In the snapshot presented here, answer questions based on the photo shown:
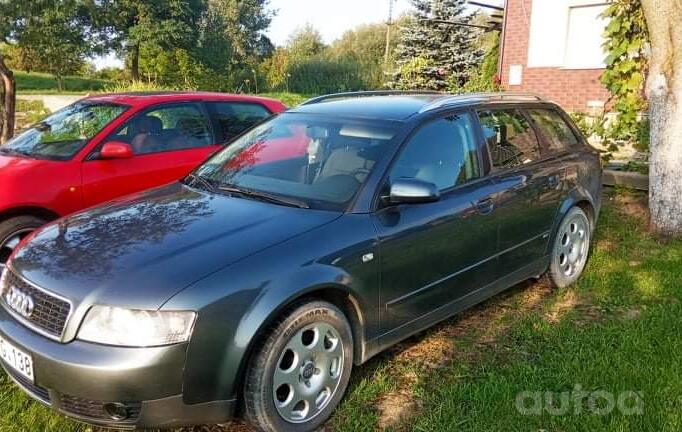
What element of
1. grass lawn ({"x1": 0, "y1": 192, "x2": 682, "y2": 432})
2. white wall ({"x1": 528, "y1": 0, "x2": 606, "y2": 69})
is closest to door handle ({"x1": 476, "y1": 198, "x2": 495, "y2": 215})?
grass lawn ({"x1": 0, "y1": 192, "x2": 682, "y2": 432})

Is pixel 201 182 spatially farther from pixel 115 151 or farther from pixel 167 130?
pixel 167 130

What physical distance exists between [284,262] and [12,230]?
296cm

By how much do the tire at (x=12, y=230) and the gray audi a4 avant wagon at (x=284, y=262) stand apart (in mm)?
1550

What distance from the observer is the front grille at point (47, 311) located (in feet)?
8.00

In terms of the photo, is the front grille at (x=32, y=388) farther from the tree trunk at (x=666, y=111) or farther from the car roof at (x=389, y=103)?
the tree trunk at (x=666, y=111)

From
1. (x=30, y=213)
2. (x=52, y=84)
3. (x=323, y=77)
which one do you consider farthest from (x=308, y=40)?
(x=30, y=213)

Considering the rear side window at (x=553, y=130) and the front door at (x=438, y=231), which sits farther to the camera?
the rear side window at (x=553, y=130)

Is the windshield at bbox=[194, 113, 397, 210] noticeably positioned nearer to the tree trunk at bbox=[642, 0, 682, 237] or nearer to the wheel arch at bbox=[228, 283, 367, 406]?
the wheel arch at bbox=[228, 283, 367, 406]

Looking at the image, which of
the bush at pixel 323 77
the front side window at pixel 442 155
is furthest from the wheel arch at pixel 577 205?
the bush at pixel 323 77

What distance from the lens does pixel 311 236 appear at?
2824 millimetres

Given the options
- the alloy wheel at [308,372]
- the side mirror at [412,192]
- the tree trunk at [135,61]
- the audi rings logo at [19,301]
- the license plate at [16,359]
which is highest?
the tree trunk at [135,61]

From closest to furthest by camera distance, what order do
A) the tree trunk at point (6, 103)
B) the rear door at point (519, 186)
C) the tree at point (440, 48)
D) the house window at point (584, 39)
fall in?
the rear door at point (519, 186) < the tree trunk at point (6, 103) < the house window at point (584, 39) < the tree at point (440, 48)

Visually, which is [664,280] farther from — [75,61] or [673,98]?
[75,61]

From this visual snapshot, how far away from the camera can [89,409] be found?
2.41 metres
